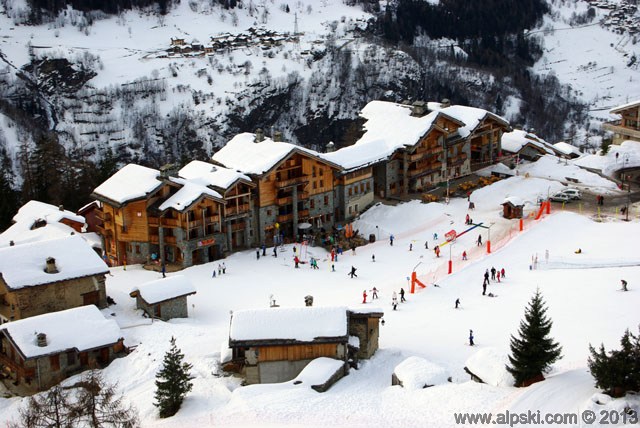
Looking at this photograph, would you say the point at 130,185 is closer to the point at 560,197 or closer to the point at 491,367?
the point at 560,197

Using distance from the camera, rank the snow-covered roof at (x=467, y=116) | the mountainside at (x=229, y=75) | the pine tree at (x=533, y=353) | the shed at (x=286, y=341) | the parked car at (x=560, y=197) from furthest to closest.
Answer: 1. the mountainside at (x=229, y=75)
2. the snow-covered roof at (x=467, y=116)
3. the parked car at (x=560, y=197)
4. the shed at (x=286, y=341)
5. the pine tree at (x=533, y=353)

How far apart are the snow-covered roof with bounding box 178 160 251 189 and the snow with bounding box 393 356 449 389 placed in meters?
31.6

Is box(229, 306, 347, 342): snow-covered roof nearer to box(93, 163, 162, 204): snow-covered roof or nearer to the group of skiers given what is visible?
the group of skiers

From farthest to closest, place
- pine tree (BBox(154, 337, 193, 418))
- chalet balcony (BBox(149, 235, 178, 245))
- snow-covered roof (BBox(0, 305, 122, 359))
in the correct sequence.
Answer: chalet balcony (BBox(149, 235, 178, 245)) < snow-covered roof (BBox(0, 305, 122, 359)) < pine tree (BBox(154, 337, 193, 418))

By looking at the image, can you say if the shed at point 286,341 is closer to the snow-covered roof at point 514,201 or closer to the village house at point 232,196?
the village house at point 232,196

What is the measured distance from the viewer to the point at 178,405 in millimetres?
48375

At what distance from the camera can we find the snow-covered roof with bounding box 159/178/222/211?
7412 centimetres

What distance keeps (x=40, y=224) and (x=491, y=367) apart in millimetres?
48547

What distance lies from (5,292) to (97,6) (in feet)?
371

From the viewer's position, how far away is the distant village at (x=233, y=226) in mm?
53719

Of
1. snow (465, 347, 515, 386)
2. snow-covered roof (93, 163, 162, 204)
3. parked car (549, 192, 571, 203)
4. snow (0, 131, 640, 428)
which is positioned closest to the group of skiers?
snow (0, 131, 640, 428)

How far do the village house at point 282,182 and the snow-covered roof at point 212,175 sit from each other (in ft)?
6.88

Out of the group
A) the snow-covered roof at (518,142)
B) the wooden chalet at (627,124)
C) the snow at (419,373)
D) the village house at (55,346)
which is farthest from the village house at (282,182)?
the snow at (419,373)

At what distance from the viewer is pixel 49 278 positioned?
6153 centimetres
